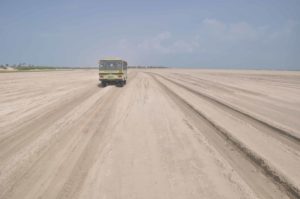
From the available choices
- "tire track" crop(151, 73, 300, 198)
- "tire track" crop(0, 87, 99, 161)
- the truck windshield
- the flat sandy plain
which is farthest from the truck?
"tire track" crop(151, 73, 300, 198)

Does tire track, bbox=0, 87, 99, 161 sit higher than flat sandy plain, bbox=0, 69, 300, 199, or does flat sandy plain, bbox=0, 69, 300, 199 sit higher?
flat sandy plain, bbox=0, 69, 300, 199

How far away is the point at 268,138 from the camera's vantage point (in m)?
7.55

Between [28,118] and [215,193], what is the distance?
7.88 metres

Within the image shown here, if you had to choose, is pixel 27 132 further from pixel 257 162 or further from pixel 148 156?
pixel 257 162

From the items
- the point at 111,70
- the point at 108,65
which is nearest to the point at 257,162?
the point at 111,70

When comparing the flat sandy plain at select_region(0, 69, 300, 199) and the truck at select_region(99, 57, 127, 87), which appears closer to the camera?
the flat sandy plain at select_region(0, 69, 300, 199)

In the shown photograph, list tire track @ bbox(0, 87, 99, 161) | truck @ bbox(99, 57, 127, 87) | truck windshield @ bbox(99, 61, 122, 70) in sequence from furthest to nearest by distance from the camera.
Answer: truck windshield @ bbox(99, 61, 122, 70) → truck @ bbox(99, 57, 127, 87) → tire track @ bbox(0, 87, 99, 161)

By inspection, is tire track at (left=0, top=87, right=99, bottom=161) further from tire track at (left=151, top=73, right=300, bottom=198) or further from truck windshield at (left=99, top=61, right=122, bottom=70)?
truck windshield at (left=99, top=61, right=122, bottom=70)

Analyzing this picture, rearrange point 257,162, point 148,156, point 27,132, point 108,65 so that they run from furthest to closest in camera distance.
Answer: point 108,65
point 27,132
point 148,156
point 257,162

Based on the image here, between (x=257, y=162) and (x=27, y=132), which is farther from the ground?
(x=257, y=162)

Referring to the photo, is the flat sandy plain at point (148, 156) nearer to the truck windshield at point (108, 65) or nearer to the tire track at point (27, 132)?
the tire track at point (27, 132)

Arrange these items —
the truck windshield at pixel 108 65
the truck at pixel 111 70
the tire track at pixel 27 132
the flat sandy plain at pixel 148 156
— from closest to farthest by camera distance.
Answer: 1. the flat sandy plain at pixel 148 156
2. the tire track at pixel 27 132
3. the truck at pixel 111 70
4. the truck windshield at pixel 108 65

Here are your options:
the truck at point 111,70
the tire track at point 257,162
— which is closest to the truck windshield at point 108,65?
the truck at point 111,70

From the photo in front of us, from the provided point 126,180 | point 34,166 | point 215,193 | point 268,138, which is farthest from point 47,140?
point 268,138
